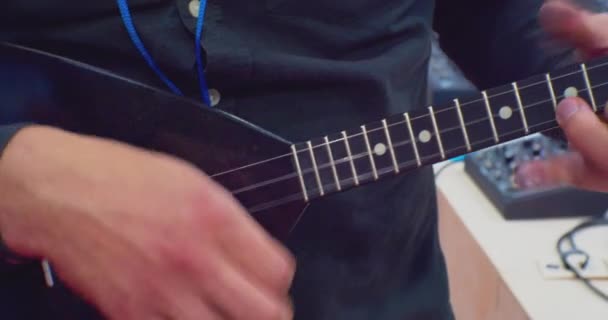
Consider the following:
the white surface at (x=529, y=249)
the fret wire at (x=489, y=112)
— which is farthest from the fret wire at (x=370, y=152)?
the white surface at (x=529, y=249)

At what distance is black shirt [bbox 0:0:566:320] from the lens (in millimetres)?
549

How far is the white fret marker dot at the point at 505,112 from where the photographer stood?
0.57 meters

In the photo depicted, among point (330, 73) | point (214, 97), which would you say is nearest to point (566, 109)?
point (330, 73)

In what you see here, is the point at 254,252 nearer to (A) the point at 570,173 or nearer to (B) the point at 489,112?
(B) the point at 489,112

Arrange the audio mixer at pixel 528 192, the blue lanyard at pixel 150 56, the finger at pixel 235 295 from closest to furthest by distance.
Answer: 1. the finger at pixel 235 295
2. the blue lanyard at pixel 150 56
3. the audio mixer at pixel 528 192

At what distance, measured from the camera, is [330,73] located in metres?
0.58

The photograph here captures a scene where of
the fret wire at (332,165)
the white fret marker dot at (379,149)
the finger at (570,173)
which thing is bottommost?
the finger at (570,173)

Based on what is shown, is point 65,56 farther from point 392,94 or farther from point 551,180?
point 551,180

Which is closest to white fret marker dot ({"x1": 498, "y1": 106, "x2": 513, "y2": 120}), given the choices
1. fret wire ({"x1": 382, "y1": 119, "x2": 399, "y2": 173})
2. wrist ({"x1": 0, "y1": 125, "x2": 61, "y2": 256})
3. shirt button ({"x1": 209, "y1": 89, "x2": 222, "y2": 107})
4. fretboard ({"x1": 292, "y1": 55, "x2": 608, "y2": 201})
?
fretboard ({"x1": 292, "y1": 55, "x2": 608, "y2": 201})

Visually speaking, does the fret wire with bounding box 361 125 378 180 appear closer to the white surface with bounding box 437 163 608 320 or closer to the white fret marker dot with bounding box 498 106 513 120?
the white fret marker dot with bounding box 498 106 513 120

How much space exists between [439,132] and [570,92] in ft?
0.44

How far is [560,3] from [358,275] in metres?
0.36

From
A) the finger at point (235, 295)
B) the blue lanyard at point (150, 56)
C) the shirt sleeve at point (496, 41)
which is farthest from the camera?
the shirt sleeve at point (496, 41)

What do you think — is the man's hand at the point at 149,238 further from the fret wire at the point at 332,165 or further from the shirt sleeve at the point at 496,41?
the shirt sleeve at the point at 496,41
